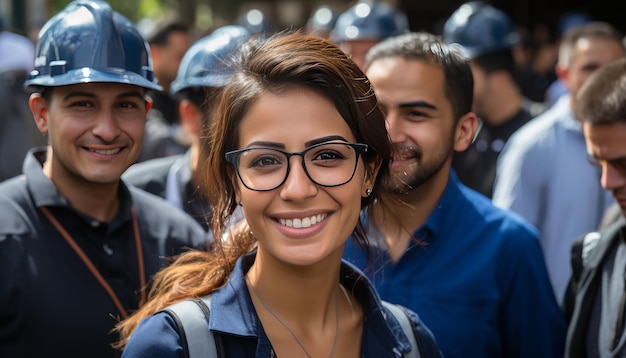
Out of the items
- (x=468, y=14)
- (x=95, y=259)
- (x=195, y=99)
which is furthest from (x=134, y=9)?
(x=95, y=259)

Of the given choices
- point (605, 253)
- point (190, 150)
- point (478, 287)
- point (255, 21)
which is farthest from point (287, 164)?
point (255, 21)

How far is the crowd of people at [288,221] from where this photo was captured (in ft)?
8.18

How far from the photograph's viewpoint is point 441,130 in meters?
3.55

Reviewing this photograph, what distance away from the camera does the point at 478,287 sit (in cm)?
335

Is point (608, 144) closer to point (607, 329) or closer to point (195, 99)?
point (607, 329)

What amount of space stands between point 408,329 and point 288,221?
0.55 meters

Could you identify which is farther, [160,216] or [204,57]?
[204,57]

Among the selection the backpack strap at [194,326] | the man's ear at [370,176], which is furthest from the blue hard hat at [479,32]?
the backpack strap at [194,326]

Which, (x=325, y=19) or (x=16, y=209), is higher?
(x=325, y=19)

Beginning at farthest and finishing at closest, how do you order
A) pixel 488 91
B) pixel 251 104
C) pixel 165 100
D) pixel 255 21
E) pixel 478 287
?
pixel 255 21
pixel 165 100
pixel 488 91
pixel 478 287
pixel 251 104

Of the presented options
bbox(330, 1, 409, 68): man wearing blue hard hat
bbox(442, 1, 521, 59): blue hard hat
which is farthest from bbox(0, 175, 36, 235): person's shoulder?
bbox(330, 1, 409, 68): man wearing blue hard hat

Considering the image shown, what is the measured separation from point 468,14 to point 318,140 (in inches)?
227

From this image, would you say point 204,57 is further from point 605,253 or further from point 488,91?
point 605,253

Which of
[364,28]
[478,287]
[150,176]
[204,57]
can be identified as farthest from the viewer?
[364,28]
